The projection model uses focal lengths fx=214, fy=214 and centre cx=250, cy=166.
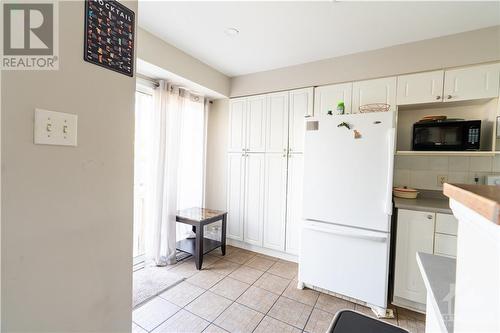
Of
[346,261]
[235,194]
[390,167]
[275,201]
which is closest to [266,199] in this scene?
[275,201]

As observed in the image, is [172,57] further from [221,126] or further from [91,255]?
[91,255]

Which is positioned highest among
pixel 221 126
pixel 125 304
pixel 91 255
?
pixel 221 126

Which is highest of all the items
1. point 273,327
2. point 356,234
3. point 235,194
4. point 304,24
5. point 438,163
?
point 304,24

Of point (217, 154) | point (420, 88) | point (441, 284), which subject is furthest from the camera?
point (217, 154)

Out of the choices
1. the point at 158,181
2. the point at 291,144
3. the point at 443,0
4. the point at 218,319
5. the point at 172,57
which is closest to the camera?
the point at 443,0

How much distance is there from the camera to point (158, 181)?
2.56 m

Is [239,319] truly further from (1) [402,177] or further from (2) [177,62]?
(2) [177,62]

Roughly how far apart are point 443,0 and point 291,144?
5.81 ft

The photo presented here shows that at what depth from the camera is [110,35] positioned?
0.99m

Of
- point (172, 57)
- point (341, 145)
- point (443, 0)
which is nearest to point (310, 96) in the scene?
point (341, 145)

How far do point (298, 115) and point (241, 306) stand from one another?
7.18 feet

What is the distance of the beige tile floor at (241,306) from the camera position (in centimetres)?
170

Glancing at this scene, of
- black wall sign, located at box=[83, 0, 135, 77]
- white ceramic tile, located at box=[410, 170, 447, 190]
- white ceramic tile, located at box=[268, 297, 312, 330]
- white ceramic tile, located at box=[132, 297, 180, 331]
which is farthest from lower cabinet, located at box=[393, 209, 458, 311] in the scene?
black wall sign, located at box=[83, 0, 135, 77]

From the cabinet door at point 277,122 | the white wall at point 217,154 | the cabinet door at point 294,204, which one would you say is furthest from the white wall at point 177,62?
the cabinet door at point 294,204
